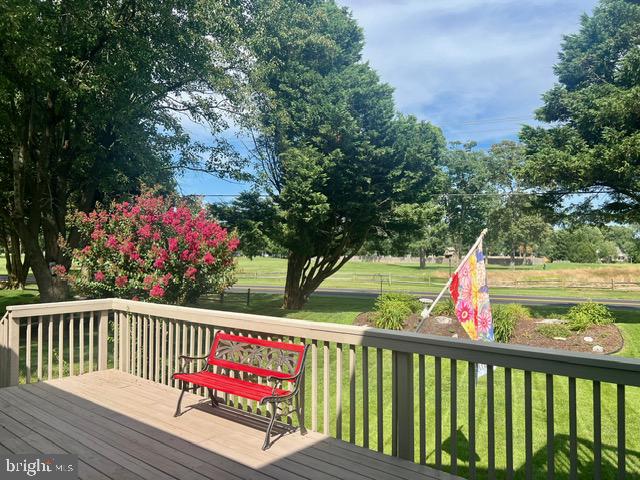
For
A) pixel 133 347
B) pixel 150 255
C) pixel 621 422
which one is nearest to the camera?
pixel 621 422

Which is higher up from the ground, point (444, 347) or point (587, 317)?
point (444, 347)

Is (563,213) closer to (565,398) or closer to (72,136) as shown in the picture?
(565,398)

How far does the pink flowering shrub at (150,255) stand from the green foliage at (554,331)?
7.02 meters

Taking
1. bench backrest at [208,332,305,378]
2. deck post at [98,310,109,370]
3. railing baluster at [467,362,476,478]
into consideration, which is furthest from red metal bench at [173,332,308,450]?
deck post at [98,310,109,370]

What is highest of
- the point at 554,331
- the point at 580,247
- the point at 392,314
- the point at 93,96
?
the point at 93,96

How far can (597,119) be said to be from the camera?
39.4ft

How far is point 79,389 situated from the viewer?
427 cm

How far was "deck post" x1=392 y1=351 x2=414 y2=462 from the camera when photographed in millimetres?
2779

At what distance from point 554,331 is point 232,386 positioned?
849 centimetres

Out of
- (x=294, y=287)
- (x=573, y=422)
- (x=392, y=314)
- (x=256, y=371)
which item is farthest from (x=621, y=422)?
(x=294, y=287)

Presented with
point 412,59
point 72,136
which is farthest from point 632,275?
point 72,136

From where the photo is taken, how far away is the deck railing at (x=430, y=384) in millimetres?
2209

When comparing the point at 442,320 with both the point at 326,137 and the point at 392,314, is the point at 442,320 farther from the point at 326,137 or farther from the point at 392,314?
the point at 326,137

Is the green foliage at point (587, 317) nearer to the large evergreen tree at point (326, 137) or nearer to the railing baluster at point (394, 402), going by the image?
the large evergreen tree at point (326, 137)
